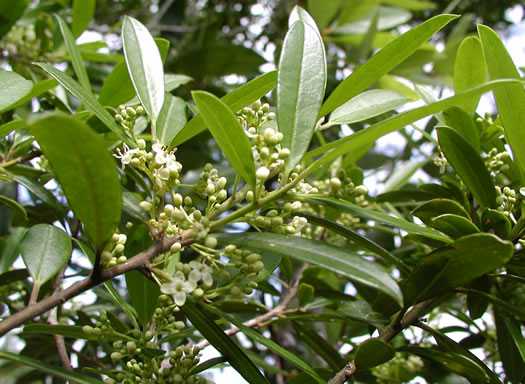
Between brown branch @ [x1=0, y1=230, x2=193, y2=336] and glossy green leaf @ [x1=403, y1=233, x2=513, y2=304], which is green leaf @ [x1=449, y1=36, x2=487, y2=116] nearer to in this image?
glossy green leaf @ [x1=403, y1=233, x2=513, y2=304]

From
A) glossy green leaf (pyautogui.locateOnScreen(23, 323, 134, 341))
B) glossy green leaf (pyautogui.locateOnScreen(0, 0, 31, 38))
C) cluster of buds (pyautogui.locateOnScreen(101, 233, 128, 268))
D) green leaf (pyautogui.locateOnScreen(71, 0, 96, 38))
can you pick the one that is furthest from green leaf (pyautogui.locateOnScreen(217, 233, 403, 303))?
glossy green leaf (pyautogui.locateOnScreen(0, 0, 31, 38))

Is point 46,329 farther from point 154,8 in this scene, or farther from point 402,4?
point 154,8

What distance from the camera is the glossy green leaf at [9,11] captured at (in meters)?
2.12

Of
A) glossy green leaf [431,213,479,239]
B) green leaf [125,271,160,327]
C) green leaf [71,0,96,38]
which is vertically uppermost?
green leaf [71,0,96,38]

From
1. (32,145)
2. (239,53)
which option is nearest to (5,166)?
(32,145)

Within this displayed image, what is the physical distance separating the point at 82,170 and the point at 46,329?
57cm

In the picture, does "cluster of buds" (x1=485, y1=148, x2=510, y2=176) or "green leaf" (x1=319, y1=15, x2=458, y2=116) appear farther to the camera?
"cluster of buds" (x1=485, y1=148, x2=510, y2=176)

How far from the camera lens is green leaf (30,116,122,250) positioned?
770 mm

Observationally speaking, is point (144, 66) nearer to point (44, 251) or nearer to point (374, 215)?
point (44, 251)

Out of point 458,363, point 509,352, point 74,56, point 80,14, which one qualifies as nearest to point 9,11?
point 80,14

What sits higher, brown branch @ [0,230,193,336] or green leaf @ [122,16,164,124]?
green leaf @ [122,16,164,124]

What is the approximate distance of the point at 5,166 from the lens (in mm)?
1633

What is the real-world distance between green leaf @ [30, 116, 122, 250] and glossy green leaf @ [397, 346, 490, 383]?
80cm

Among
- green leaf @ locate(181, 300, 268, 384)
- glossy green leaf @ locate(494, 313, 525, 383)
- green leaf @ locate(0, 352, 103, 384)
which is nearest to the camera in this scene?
green leaf @ locate(0, 352, 103, 384)
